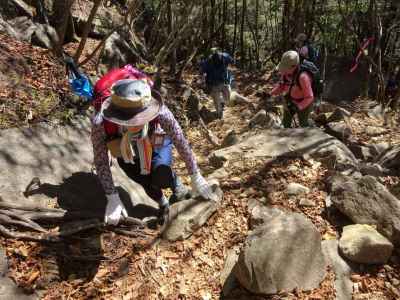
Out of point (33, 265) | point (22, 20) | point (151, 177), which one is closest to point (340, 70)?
point (22, 20)

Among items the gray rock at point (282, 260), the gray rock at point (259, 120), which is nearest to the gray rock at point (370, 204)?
the gray rock at point (282, 260)

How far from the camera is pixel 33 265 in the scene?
3.49 metres

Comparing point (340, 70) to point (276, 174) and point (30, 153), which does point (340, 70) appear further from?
point (30, 153)

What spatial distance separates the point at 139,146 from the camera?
12.5ft

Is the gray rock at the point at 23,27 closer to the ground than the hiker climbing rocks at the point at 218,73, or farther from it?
farther from it

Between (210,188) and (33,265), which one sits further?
(210,188)

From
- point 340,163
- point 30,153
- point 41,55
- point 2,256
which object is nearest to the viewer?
point 2,256

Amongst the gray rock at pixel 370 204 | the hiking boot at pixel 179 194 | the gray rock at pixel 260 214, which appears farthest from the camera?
the hiking boot at pixel 179 194

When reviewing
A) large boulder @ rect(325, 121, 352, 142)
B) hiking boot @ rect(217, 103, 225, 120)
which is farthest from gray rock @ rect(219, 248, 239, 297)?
hiking boot @ rect(217, 103, 225, 120)

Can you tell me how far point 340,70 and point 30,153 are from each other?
15805 millimetres

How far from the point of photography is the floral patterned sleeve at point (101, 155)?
363 centimetres

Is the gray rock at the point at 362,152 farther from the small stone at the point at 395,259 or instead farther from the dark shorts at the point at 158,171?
the dark shorts at the point at 158,171

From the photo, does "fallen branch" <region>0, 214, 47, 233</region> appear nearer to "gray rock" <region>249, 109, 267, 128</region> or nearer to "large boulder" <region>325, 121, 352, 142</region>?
"large boulder" <region>325, 121, 352, 142</region>

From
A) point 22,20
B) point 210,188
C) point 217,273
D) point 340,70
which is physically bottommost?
point 340,70
